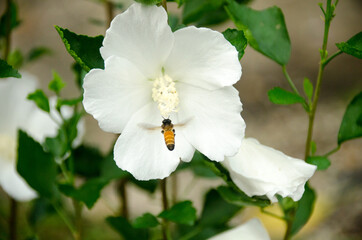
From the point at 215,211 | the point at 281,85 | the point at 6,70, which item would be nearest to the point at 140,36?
the point at 6,70

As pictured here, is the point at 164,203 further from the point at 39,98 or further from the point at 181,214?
the point at 39,98

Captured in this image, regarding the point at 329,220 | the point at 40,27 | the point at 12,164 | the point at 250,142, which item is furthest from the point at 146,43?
the point at 40,27

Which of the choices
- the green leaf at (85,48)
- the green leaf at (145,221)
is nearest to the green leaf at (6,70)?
the green leaf at (85,48)

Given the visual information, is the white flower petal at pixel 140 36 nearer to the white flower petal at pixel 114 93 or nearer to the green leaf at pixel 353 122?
the white flower petal at pixel 114 93

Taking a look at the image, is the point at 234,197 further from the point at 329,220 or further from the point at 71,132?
the point at 329,220

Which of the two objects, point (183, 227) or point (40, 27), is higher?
point (183, 227)
